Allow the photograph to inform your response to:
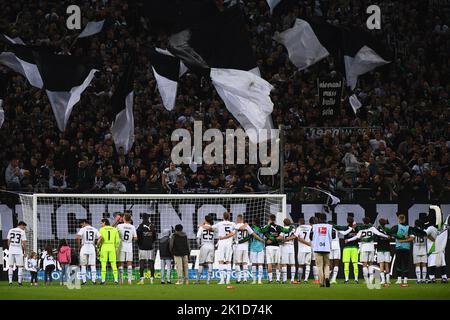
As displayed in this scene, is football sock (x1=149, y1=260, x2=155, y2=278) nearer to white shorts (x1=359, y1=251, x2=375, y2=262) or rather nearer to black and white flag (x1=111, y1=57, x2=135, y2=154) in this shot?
black and white flag (x1=111, y1=57, x2=135, y2=154)

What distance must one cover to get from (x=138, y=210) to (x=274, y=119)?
7168 mm

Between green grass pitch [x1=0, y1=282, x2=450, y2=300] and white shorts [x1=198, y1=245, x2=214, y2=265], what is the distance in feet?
3.75

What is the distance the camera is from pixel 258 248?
1462 inches

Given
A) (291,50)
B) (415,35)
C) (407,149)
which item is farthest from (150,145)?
(415,35)

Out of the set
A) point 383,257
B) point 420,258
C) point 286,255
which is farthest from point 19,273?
point 420,258

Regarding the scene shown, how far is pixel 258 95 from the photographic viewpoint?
4109cm

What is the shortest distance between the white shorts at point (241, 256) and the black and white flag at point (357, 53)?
8.46 meters

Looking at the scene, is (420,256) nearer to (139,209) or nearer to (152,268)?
(152,268)

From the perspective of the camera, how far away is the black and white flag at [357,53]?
42.5m

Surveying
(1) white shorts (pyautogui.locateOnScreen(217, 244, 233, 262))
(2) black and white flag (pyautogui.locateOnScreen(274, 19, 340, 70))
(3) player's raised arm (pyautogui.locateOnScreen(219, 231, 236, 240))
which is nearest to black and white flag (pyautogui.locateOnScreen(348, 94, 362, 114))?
(2) black and white flag (pyautogui.locateOnScreen(274, 19, 340, 70))

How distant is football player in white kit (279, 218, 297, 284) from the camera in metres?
37.1

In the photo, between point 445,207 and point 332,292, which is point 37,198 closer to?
point 332,292

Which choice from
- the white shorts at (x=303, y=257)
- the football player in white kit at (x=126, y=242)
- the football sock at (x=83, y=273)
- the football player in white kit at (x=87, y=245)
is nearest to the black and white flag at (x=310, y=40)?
the white shorts at (x=303, y=257)

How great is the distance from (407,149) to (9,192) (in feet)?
46.0
